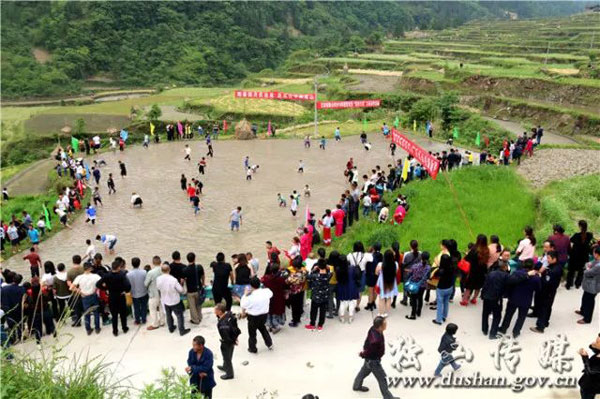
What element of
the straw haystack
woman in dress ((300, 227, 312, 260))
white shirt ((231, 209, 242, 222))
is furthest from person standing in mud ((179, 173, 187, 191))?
the straw haystack

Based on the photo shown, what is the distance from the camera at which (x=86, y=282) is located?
791 centimetres

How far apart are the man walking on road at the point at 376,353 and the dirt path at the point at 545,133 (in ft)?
81.9

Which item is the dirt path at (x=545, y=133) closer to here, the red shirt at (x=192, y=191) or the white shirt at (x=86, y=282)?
the red shirt at (x=192, y=191)

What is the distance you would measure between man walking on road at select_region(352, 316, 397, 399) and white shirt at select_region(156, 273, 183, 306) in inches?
131

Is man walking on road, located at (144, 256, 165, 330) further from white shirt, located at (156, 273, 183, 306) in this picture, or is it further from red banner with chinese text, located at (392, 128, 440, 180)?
red banner with chinese text, located at (392, 128, 440, 180)

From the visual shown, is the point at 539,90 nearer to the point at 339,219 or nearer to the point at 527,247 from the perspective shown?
the point at 339,219

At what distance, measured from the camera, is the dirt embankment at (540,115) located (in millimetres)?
29172

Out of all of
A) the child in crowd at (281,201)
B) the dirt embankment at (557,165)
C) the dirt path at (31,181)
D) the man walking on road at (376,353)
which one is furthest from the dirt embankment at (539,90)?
the dirt path at (31,181)

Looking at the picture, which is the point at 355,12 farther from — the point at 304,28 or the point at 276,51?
the point at 276,51

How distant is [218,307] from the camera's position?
6.55 meters

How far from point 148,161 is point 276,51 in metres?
78.5

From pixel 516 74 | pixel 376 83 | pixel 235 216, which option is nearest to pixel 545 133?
pixel 516 74

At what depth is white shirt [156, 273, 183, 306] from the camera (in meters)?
7.73

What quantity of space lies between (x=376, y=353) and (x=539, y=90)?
3585 centimetres
